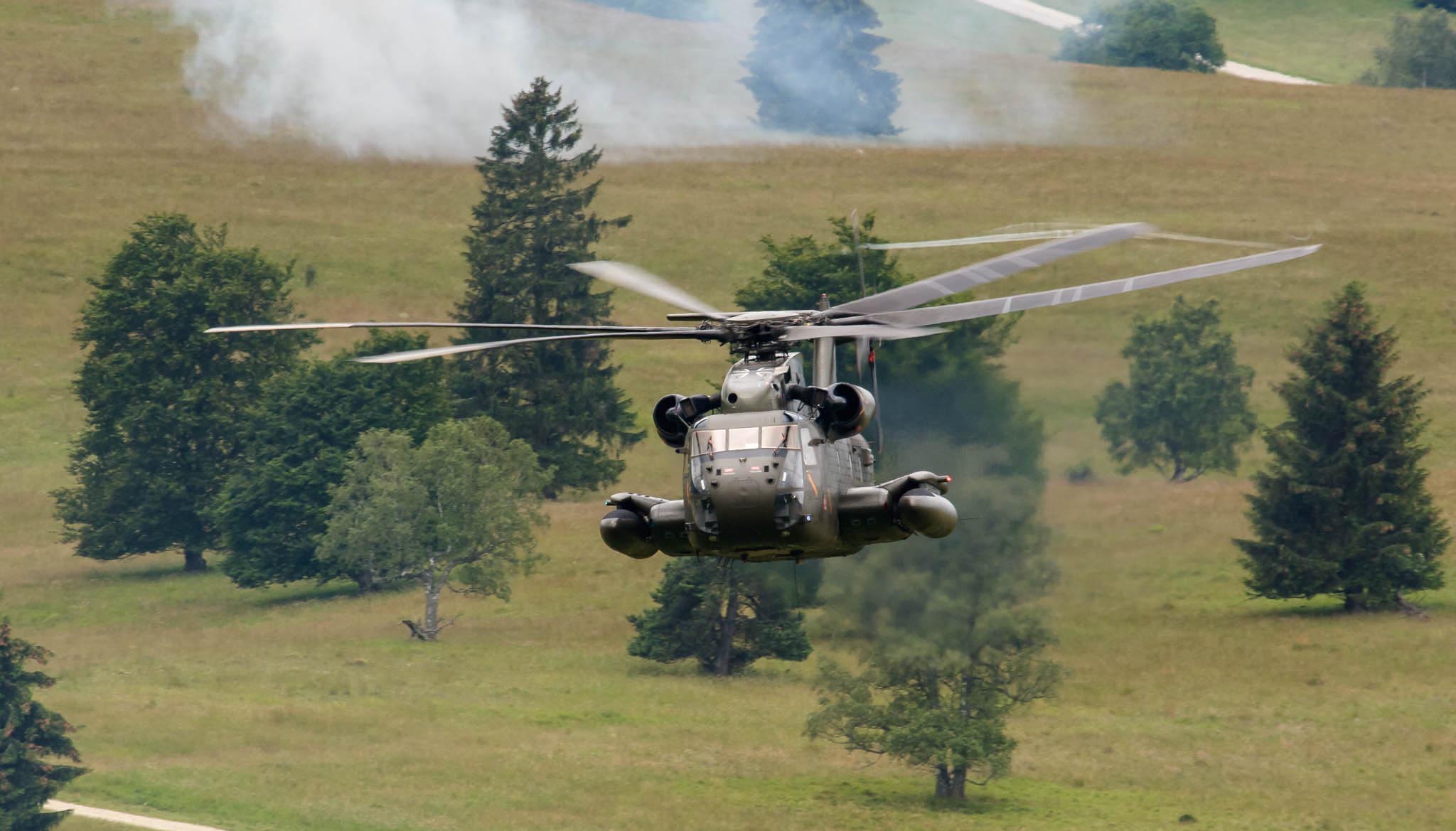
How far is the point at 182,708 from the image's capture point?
66562mm

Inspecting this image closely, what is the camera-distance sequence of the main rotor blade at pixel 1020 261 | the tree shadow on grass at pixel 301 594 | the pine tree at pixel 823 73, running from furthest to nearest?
the pine tree at pixel 823 73 < the tree shadow on grass at pixel 301 594 < the main rotor blade at pixel 1020 261

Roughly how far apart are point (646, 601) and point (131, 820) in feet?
81.0

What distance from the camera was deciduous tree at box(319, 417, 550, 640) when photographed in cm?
7600

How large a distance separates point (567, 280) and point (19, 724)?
43.2 m

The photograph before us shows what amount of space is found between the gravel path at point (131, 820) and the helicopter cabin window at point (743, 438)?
37.1 metres

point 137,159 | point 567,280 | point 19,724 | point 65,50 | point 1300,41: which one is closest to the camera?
point 19,724

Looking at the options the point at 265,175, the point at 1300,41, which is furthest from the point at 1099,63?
the point at 265,175

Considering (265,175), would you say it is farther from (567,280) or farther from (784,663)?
(784,663)

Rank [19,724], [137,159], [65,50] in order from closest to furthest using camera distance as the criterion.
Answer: [19,724] → [137,159] → [65,50]

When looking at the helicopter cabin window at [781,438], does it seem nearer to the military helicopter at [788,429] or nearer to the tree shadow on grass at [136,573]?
the military helicopter at [788,429]

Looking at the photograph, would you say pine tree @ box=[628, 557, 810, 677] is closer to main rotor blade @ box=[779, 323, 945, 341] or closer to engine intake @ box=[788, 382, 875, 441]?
engine intake @ box=[788, 382, 875, 441]

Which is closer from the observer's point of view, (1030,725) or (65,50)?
(1030,725)

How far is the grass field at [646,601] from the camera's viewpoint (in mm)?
59000

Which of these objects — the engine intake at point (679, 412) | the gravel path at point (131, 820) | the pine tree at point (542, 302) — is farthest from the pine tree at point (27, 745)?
the engine intake at point (679, 412)
